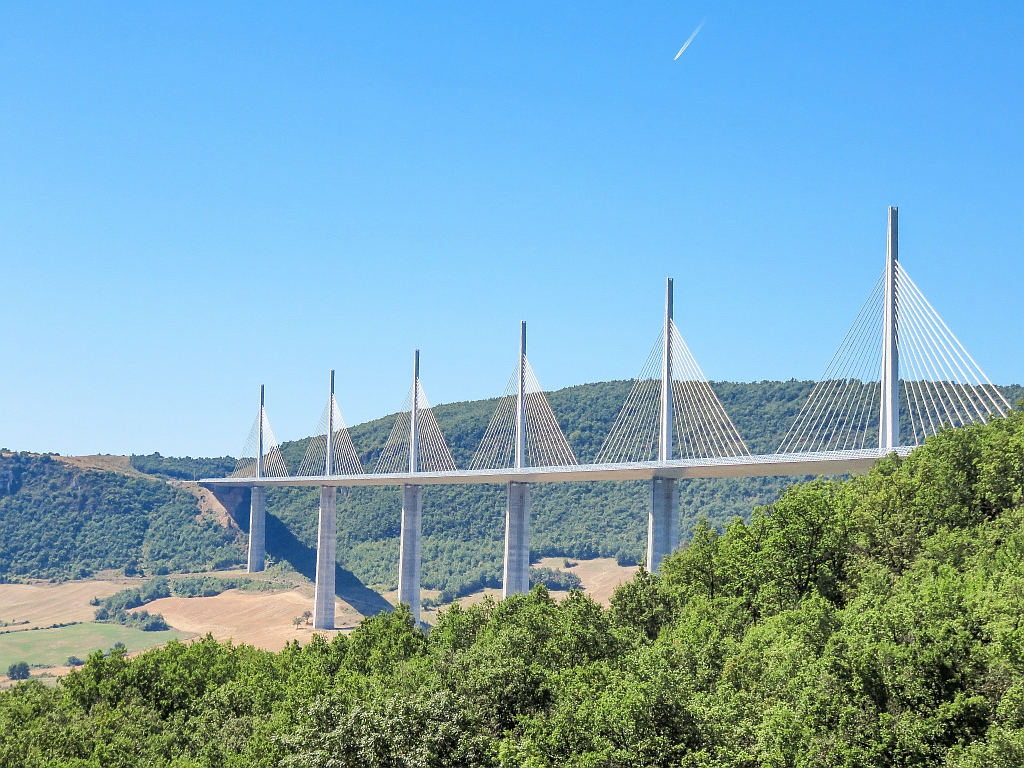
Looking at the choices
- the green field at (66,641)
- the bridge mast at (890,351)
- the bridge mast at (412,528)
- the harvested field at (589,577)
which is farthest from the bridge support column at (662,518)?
the green field at (66,641)

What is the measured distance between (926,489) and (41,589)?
9626 centimetres

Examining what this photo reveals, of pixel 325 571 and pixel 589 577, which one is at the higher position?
pixel 325 571

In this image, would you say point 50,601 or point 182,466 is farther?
point 182,466

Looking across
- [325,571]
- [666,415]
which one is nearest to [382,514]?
[325,571]

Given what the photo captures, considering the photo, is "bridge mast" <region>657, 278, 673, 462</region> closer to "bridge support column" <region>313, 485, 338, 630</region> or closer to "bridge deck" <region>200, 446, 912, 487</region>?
"bridge deck" <region>200, 446, 912, 487</region>

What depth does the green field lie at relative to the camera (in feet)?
261

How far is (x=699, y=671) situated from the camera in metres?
22.3

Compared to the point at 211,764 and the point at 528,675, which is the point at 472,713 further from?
the point at 211,764

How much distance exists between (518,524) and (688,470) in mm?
16903

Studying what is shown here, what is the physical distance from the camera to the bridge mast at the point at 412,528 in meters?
81.1

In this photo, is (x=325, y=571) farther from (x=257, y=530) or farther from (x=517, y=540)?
(x=517, y=540)

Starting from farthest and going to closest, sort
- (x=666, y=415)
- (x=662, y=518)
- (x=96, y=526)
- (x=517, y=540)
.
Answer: (x=96, y=526) < (x=517, y=540) < (x=662, y=518) < (x=666, y=415)

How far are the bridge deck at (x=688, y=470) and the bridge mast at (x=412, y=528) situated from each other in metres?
1.14

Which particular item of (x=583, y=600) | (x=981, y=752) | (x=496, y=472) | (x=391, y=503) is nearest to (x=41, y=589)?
(x=391, y=503)
